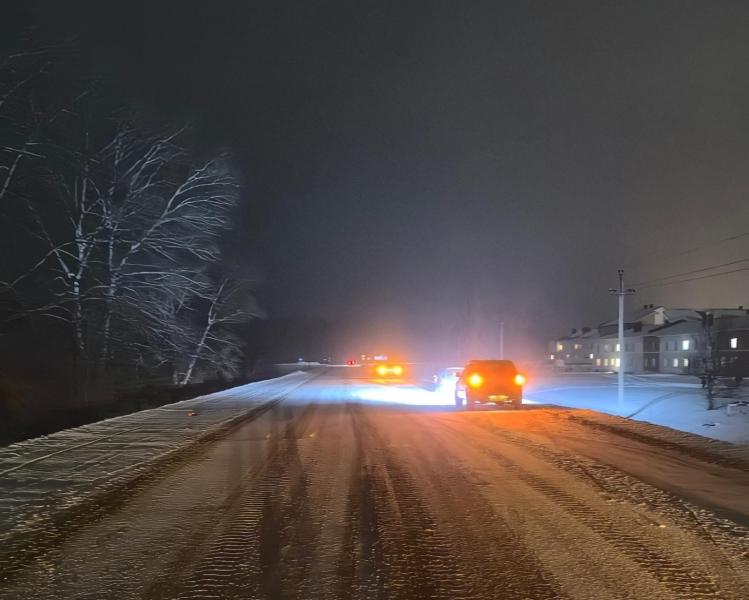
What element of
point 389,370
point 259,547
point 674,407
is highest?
point 389,370

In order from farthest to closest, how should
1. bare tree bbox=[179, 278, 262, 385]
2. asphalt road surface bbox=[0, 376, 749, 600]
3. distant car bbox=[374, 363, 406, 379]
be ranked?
distant car bbox=[374, 363, 406, 379] < bare tree bbox=[179, 278, 262, 385] < asphalt road surface bbox=[0, 376, 749, 600]

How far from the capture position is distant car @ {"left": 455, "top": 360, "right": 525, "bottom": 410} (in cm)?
2305

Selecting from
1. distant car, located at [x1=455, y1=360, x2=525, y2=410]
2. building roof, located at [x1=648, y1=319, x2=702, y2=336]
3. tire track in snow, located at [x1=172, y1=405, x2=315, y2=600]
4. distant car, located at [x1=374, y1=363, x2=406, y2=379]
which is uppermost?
building roof, located at [x1=648, y1=319, x2=702, y2=336]

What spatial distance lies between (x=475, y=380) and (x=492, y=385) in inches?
22.8

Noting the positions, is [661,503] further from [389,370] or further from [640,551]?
[389,370]

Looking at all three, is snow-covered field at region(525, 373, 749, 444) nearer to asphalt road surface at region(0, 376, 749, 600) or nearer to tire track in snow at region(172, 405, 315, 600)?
asphalt road surface at region(0, 376, 749, 600)

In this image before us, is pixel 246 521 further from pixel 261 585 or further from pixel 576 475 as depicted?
pixel 576 475

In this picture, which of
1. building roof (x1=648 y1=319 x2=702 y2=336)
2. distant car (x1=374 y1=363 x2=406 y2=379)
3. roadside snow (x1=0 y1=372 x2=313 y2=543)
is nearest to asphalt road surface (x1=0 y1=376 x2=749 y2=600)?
roadside snow (x1=0 y1=372 x2=313 y2=543)

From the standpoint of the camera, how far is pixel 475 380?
23.1 metres

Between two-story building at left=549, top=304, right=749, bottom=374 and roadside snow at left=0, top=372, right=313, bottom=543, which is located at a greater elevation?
two-story building at left=549, top=304, right=749, bottom=374

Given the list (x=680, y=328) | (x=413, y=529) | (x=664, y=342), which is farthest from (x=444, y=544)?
(x=664, y=342)

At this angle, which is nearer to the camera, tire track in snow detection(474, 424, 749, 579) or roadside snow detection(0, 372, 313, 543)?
tire track in snow detection(474, 424, 749, 579)

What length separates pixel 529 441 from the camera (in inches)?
568

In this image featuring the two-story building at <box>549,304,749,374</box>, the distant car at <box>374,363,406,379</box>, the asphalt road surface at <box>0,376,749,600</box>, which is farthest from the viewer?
the two-story building at <box>549,304,749,374</box>
